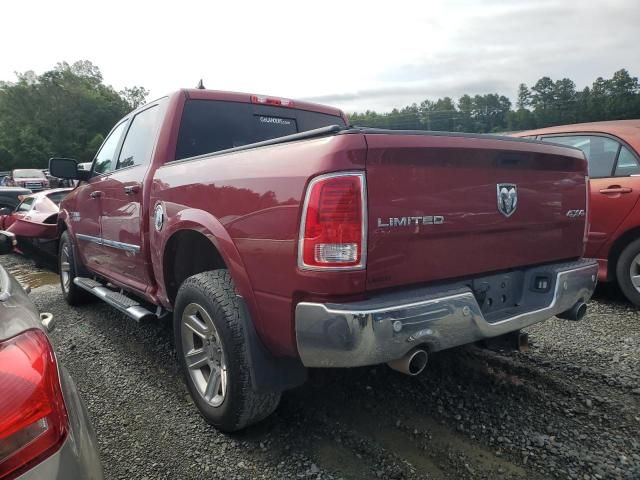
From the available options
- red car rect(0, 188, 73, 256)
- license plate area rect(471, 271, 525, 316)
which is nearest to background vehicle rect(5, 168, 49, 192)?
red car rect(0, 188, 73, 256)

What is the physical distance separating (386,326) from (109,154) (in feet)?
12.1

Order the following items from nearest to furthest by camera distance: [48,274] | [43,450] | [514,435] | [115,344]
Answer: [43,450], [514,435], [115,344], [48,274]

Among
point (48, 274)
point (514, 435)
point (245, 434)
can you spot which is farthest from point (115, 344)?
point (48, 274)

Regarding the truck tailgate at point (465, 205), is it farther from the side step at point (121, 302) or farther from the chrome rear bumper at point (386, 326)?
the side step at point (121, 302)

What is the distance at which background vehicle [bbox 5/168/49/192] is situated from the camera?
26.7 meters

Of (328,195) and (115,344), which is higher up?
(328,195)

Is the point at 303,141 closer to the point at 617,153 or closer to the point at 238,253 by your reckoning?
the point at 238,253

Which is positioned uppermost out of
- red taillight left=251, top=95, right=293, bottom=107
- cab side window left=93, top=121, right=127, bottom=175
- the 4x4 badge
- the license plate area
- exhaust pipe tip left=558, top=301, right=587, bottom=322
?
red taillight left=251, top=95, right=293, bottom=107

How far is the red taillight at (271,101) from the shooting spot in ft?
12.0

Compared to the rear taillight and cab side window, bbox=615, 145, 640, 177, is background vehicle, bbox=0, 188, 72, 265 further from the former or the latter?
cab side window, bbox=615, 145, 640, 177

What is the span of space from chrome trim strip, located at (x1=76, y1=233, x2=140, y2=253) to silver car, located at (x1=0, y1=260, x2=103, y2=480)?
2.13 metres

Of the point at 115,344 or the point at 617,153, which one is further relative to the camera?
the point at 617,153

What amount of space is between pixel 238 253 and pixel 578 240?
2.09m

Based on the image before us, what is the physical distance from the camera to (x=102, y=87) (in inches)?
2977
